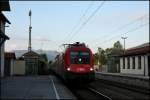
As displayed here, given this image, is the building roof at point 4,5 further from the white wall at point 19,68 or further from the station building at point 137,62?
the station building at point 137,62

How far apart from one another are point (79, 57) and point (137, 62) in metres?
30.1

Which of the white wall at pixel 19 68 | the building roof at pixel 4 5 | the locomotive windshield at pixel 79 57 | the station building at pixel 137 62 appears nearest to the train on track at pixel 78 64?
the locomotive windshield at pixel 79 57

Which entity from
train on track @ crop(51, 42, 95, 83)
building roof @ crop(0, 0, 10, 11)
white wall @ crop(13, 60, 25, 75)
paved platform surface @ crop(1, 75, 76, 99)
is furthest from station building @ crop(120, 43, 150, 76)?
paved platform surface @ crop(1, 75, 76, 99)

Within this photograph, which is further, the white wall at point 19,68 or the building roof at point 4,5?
the white wall at point 19,68

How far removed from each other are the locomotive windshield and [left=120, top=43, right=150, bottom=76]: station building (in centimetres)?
2406

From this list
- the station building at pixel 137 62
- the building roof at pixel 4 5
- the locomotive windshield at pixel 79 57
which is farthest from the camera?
the station building at pixel 137 62

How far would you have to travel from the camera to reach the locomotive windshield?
26.5 m

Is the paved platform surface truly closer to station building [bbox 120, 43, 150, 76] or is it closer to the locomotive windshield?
the locomotive windshield

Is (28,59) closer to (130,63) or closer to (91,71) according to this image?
(130,63)

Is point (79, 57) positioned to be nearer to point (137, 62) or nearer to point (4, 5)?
point (4, 5)

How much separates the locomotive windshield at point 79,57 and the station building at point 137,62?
24064 millimetres

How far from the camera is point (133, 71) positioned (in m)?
57.8

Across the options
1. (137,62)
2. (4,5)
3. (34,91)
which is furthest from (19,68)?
(34,91)

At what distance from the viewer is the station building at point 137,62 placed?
1994 inches
